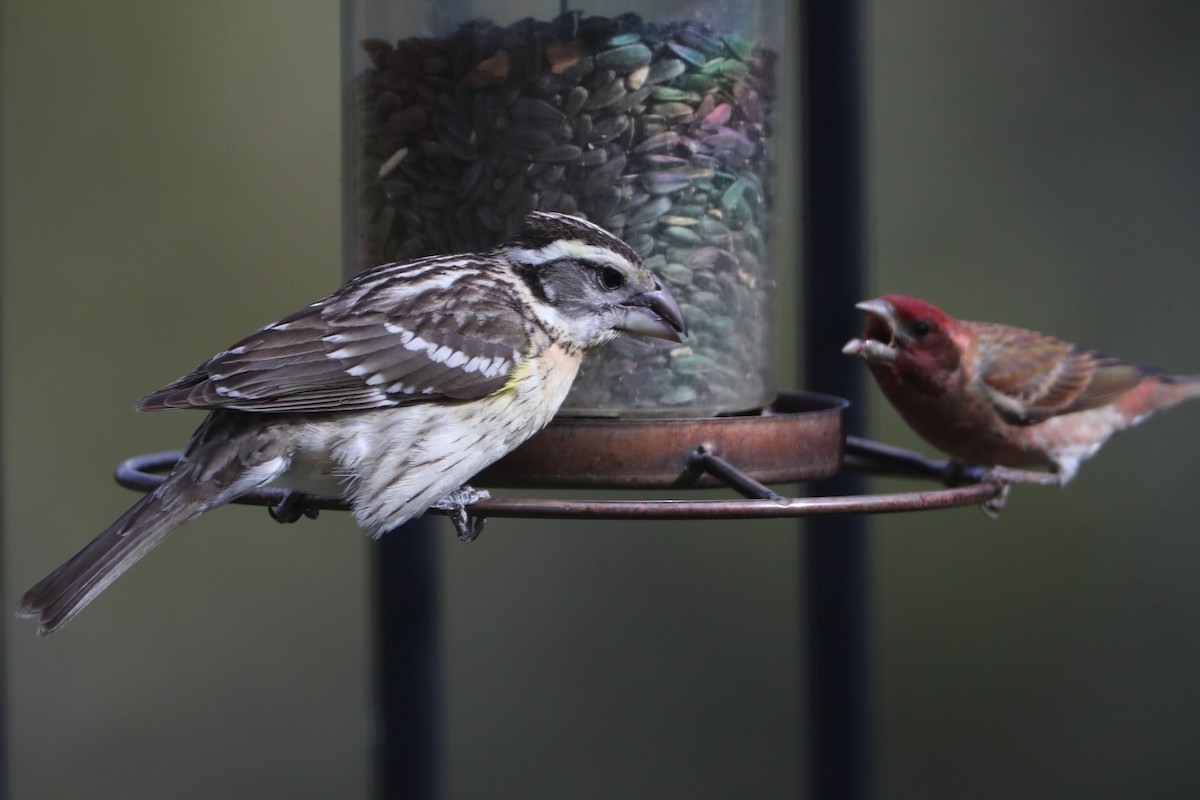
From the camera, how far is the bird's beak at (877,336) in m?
5.83

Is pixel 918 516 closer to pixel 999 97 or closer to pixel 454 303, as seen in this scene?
pixel 999 97

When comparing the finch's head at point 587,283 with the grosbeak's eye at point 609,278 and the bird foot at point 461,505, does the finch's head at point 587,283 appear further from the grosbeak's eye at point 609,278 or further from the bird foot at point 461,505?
the bird foot at point 461,505

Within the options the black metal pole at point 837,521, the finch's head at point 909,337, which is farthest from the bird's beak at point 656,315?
the finch's head at point 909,337

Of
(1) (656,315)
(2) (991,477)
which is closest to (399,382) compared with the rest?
(1) (656,315)

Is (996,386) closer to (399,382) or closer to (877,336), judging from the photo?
(877,336)

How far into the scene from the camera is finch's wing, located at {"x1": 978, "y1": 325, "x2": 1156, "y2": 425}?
268 inches

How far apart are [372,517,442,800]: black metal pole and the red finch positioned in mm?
1743

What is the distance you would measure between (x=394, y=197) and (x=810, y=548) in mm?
1917

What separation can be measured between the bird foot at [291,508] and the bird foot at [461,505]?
1.54 feet

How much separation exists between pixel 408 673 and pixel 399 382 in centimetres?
121

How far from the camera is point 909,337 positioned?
6.32 m

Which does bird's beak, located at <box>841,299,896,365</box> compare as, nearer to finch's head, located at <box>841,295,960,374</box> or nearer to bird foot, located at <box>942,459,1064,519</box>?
finch's head, located at <box>841,295,960,374</box>

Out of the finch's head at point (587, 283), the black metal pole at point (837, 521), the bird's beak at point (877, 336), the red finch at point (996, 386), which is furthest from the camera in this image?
the red finch at point (996, 386)

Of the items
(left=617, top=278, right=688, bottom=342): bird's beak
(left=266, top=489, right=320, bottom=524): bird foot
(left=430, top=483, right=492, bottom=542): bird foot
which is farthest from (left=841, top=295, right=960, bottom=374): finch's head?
(left=266, top=489, right=320, bottom=524): bird foot
